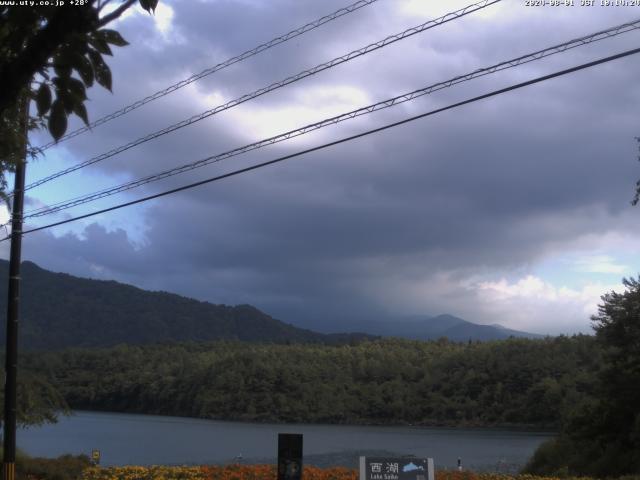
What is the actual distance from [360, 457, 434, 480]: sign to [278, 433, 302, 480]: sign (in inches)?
36.5

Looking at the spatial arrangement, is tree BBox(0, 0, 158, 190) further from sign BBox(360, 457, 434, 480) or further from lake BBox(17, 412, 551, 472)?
lake BBox(17, 412, 551, 472)

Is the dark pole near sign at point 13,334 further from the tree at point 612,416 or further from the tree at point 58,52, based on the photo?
the tree at point 612,416

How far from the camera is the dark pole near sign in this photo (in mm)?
14242

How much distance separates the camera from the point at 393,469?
10750 mm

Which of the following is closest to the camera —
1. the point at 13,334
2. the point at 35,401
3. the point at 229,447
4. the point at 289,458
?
the point at 289,458

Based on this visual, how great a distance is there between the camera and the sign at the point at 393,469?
1071 cm

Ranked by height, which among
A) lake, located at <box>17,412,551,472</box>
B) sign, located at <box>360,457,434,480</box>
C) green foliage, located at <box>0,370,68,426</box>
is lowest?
lake, located at <box>17,412,551,472</box>

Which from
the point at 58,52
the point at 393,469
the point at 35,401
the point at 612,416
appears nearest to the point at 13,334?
the point at 35,401

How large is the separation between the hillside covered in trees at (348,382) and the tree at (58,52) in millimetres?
70238

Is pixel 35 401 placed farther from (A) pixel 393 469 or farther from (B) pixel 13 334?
(A) pixel 393 469

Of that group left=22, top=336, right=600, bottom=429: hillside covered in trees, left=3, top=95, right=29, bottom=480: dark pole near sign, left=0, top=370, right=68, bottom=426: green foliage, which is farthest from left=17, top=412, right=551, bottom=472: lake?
left=3, top=95, right=29, bottom=480: dark pole near sign

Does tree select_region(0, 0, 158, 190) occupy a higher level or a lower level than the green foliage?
higher

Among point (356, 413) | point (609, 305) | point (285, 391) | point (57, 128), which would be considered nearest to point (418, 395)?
point (356, 413)

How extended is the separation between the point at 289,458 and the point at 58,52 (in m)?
8.29
